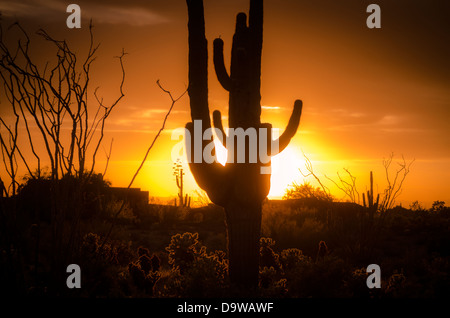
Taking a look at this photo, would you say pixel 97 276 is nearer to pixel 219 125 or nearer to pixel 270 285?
pixel 270 285

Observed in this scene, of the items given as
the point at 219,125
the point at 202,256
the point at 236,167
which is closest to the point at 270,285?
the point at 202,256

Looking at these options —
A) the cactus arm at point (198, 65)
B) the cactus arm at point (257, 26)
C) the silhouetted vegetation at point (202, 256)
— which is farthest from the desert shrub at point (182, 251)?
the cactus arm at point (257, 26)

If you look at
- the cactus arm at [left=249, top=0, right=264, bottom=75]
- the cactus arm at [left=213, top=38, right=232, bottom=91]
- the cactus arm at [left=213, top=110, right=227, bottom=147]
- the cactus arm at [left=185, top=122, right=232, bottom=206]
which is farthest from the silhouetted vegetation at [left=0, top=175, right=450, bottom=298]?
the cactus arm at [left=249, top=0, right=264, bottom=75]

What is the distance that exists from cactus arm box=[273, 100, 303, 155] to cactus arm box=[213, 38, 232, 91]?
3.40ft

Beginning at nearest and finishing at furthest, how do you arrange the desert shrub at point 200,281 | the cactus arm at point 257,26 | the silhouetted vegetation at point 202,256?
1. the silhouetted vegetation at point 202,256
2. the desert shrub at point 200,281
3. the cactus arm at point 257,26

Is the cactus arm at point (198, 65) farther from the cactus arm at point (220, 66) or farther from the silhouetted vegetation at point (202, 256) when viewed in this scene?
the silhouetted vegetation at point (202, 256)

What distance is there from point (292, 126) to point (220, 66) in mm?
1392

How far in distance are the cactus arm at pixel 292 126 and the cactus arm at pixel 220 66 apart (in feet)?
3.40

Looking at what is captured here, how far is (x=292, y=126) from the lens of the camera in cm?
702

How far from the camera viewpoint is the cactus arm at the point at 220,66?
700 centimetres

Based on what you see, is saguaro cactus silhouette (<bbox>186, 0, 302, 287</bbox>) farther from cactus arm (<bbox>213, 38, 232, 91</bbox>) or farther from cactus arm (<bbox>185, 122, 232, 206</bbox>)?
cactus arm (<bbox>213, 38, 232, 91</bbox>)

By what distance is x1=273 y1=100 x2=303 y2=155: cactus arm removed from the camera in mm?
6949
